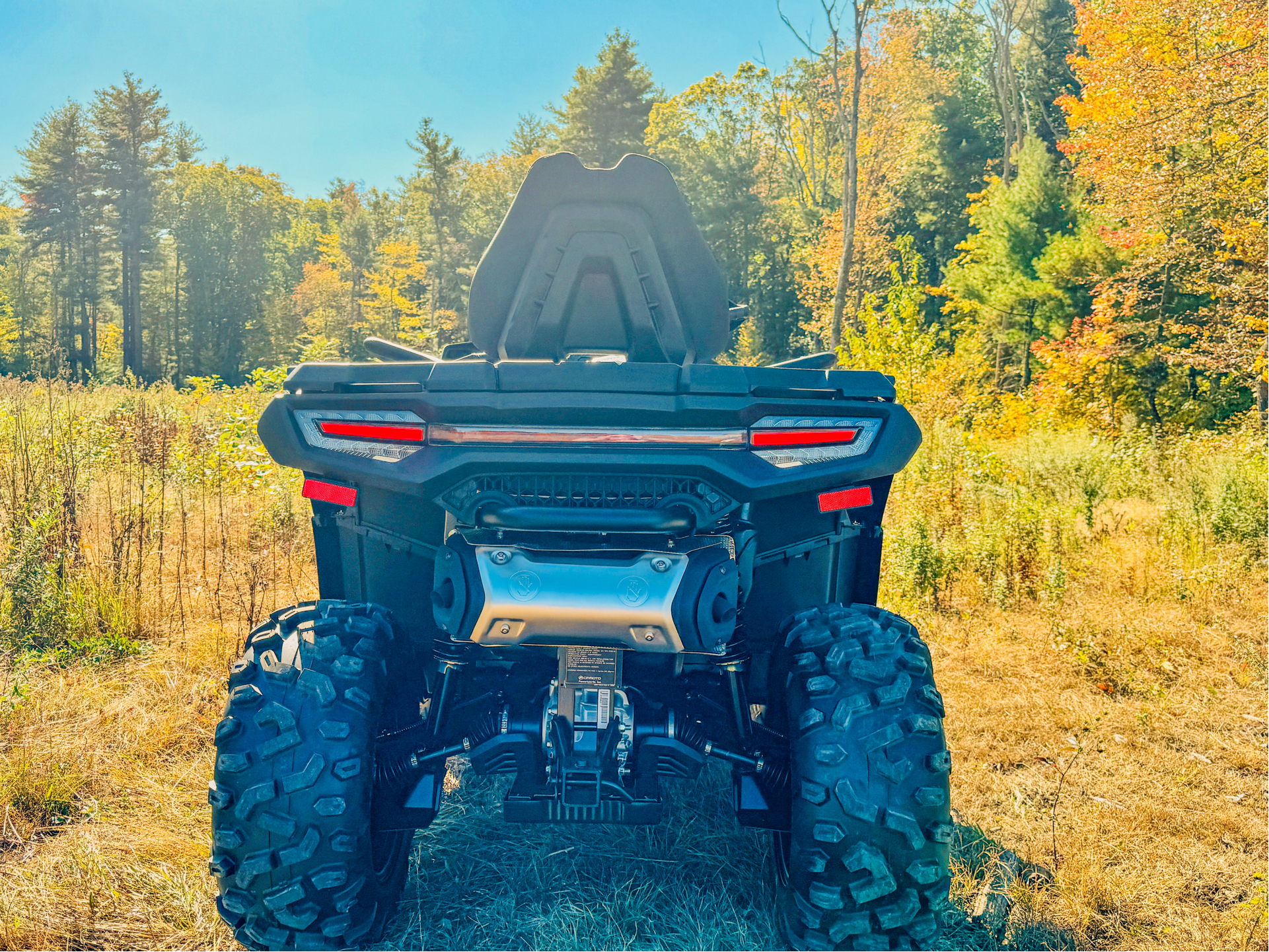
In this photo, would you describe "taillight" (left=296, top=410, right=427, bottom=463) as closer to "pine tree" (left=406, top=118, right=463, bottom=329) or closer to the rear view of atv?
the rear view of atv

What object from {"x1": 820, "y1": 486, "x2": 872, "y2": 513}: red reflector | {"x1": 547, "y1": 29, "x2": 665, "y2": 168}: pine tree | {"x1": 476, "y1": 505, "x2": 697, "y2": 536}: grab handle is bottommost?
{"x1": 476, "y1": 505, "x2": 697, "y2": 536}: grab handle

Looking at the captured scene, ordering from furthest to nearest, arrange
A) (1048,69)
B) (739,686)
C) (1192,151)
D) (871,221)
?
(871,221), (1048,69), (1192,151), (739,686)

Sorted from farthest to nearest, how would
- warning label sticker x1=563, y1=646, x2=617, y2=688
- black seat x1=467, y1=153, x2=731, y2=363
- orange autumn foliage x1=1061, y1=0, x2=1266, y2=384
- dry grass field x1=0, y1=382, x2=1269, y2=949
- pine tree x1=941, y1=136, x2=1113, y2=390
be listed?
pine tree x1=941, y1=136, x2=1113, y2=390 → orange autumn foliage x1=1061, y1=0, x2=1266, y2=384 → black seat x1=467, y1=153, x2=731, y2=363 → dry grass field x1=0, y1=382, x2=1269, y2=949 → warning label sticker x1=563, y1=646, x2=617, y2=688

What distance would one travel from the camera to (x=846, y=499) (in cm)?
223

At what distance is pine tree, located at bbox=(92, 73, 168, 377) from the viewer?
3328 centimetres

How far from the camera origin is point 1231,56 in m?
10.9

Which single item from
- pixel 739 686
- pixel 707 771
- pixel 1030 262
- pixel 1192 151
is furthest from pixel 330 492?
pixel 1030 262

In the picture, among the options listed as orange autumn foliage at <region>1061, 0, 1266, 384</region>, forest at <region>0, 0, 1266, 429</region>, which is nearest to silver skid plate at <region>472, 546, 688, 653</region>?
forest at <region>0, 0, 1266, 429</region>

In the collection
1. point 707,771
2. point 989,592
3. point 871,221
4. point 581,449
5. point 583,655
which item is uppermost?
point 871,221

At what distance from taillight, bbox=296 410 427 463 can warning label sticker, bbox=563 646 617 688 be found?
639 millimetres

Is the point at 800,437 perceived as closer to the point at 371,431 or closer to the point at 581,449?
the point at 581,449

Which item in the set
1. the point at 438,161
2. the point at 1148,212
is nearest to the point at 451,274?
the point at 438,161

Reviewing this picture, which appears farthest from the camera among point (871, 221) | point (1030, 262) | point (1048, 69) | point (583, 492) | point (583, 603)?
point (871, 221)

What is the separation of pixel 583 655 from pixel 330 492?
2.71 feet
